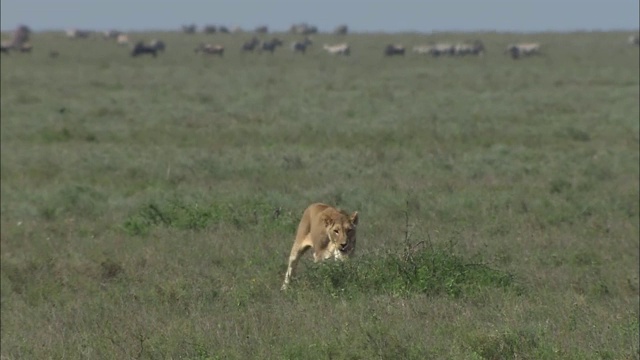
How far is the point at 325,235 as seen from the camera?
10680 mm

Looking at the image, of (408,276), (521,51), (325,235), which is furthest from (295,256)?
(521,51)

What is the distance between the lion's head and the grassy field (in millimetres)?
284

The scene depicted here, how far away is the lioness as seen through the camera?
10.4 meters

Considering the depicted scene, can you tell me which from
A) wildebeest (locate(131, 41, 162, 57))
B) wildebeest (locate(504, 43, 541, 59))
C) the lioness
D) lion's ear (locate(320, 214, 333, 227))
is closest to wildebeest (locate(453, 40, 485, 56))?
wildebeest (locate(504, 43, 541, 59))

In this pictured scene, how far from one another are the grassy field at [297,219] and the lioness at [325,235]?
21 centimetres

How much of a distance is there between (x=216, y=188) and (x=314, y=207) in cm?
616

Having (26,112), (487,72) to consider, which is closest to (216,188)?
(26,112)

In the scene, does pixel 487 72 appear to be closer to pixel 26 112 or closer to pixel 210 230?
pixel 26 112

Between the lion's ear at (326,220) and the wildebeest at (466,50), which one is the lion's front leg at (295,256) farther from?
the wildebeest at (466,50)

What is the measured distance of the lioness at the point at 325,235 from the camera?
10.4 m

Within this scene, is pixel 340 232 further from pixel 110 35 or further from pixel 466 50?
pixel 110 35

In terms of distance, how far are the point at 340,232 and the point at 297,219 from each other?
11.9ft

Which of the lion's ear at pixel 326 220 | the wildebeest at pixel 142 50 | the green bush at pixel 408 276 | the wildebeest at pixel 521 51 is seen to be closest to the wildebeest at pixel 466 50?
the wildebeest at pixel 521 51

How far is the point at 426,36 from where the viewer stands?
110 m
